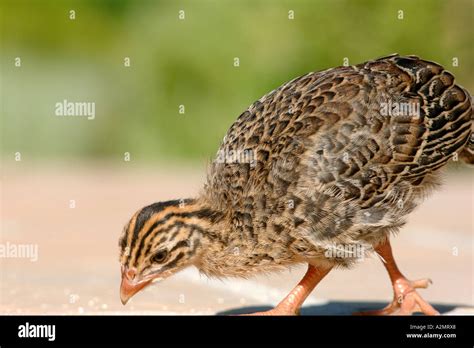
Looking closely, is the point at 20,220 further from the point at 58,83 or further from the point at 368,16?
the point at 368,16

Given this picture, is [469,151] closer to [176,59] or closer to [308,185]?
[308,185]

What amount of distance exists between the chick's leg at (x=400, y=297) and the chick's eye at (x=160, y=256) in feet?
7.30

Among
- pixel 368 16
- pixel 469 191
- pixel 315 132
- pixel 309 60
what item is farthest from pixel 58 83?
pixel 315 132

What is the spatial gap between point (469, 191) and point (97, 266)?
7.95 meters

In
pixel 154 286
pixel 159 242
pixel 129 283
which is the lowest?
pixel 154 286

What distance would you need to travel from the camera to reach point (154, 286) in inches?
392

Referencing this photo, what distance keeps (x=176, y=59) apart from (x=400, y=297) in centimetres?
1127

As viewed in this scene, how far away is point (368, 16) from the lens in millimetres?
19000

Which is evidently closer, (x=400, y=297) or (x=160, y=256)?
(x=160, y=256)

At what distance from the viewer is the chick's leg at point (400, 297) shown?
28.8 ft

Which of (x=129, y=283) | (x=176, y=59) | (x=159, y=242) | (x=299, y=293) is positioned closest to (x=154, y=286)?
(x=299, y=293)

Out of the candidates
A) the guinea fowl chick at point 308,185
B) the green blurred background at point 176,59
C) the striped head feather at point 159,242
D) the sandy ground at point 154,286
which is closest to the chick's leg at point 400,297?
the sandy ground at point 154,286

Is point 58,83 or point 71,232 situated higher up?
point 58,83

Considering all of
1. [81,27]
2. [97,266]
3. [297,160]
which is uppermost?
[81,27]
